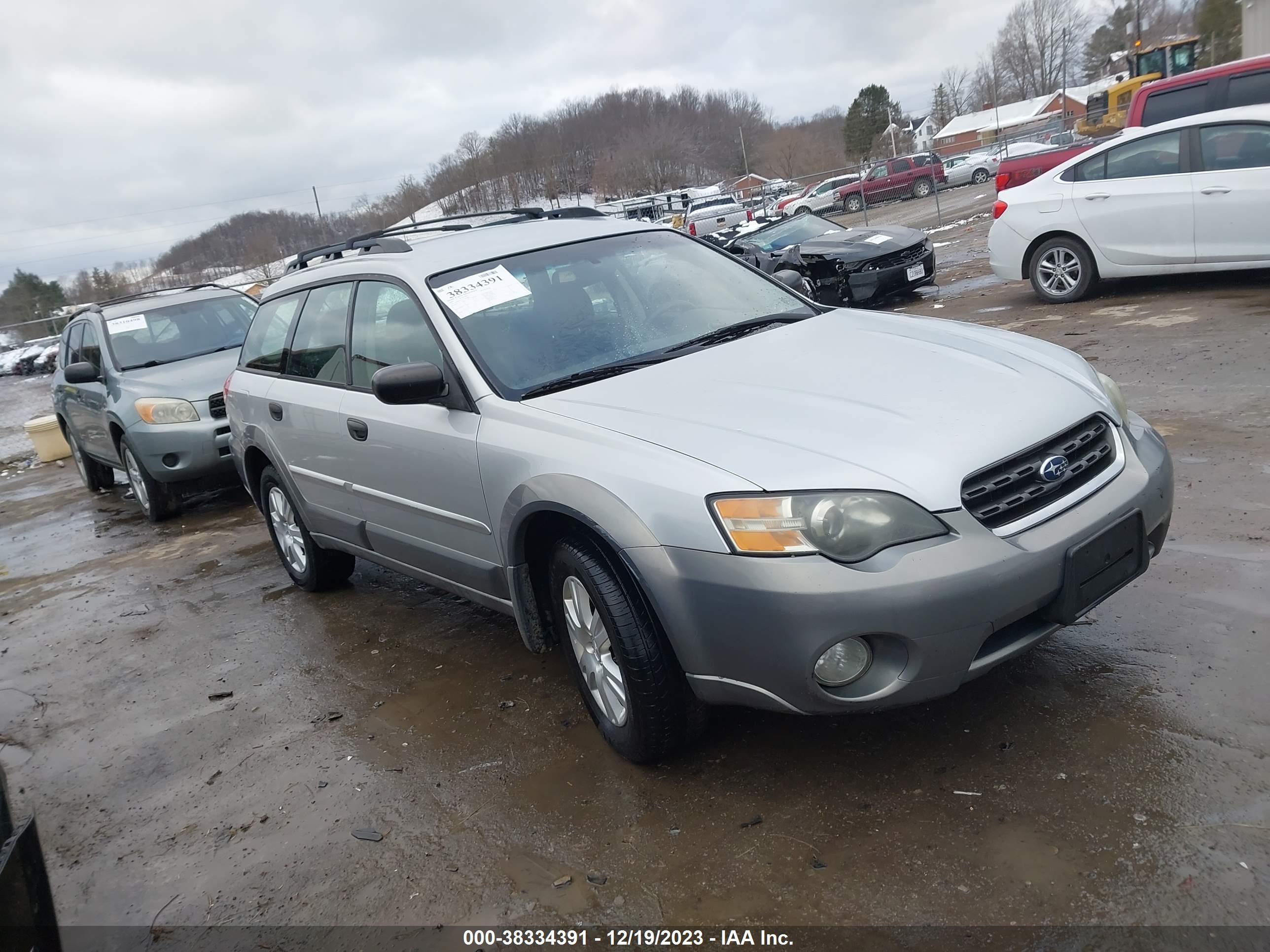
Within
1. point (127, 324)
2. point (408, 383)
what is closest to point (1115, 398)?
point (408, 383)

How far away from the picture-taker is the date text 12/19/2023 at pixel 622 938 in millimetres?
2309

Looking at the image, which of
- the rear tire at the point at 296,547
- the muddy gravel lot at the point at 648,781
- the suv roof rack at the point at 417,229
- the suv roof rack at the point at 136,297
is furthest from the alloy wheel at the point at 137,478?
the suv roof rack at the point at 417,229

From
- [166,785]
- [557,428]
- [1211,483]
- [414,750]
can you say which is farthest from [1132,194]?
[166,785]

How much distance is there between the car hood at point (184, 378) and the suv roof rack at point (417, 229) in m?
2.98

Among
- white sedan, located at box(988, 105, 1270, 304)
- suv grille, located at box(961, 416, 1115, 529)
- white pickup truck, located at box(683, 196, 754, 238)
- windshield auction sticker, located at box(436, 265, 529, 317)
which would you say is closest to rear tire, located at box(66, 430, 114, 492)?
windshield auction sticker, located at box(436, 265, 529, 317)

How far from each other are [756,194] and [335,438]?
51.2 meters

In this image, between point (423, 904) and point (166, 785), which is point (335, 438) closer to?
point (166, 785)

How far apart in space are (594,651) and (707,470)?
87 cm

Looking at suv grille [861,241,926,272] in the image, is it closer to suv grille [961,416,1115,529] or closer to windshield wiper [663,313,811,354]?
windshield wiper [663,313,811,354]

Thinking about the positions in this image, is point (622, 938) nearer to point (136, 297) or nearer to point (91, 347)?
point (91, 347)

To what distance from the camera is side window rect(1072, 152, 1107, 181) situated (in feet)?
28.0

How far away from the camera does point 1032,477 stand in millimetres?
2656

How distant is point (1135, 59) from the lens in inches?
1094

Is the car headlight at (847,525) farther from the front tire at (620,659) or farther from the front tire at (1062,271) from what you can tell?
the front tire at (1062,271)
